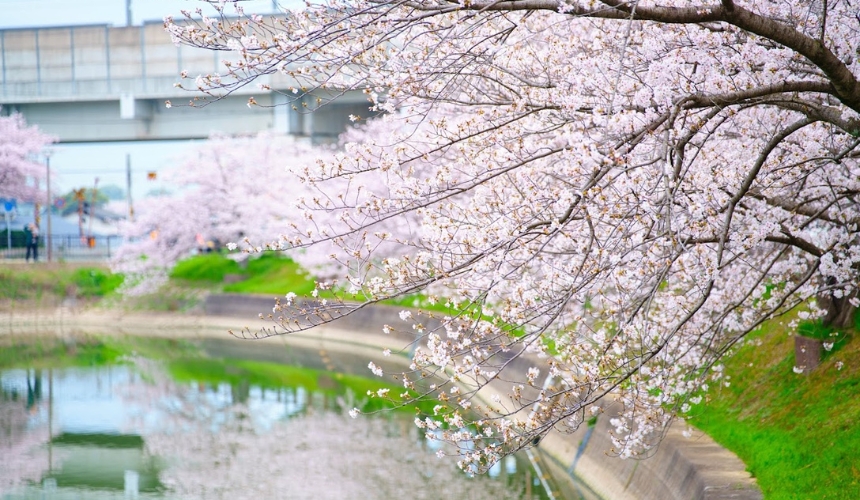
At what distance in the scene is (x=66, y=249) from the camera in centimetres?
4609

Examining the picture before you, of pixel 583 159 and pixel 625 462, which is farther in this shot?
pixel 625 462

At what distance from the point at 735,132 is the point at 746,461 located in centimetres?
354

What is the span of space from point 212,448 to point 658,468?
899cm

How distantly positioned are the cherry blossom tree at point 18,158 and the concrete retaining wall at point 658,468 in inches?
1491

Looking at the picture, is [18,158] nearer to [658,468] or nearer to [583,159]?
[658,468]

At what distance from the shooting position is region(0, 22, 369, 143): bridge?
36.2 m

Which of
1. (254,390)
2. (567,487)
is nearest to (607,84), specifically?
(567,487)

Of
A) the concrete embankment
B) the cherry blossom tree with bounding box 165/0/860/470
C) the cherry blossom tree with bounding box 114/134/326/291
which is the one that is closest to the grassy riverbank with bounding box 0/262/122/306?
the cherry blossom tree with bounding box 114/134/326/291

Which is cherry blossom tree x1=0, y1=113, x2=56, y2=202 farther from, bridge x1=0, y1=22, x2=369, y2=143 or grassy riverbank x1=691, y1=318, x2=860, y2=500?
grassy riverbank x1=691, y1=318, x2=860, y2=500

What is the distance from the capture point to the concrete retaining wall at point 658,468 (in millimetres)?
9055

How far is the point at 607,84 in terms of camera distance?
7762 millimetres

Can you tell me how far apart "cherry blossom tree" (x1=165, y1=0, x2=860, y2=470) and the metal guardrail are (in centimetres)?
3725

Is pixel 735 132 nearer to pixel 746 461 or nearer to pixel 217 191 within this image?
pixel 746 461

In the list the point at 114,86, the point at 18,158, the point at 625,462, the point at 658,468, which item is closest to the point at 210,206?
the point at 114,86
